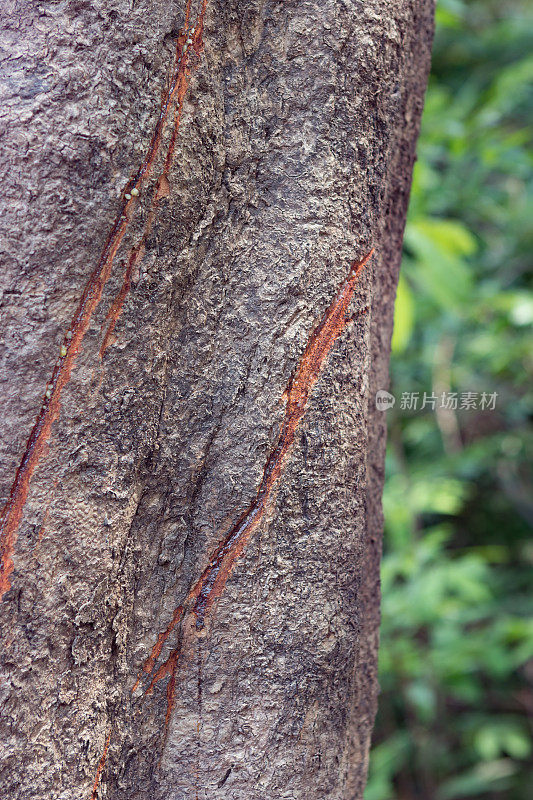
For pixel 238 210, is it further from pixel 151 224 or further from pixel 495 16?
pixel 495 16

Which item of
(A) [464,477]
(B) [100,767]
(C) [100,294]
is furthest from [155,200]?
(A) [464,477]

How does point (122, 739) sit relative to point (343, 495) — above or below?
below

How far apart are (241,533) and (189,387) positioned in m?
0.13

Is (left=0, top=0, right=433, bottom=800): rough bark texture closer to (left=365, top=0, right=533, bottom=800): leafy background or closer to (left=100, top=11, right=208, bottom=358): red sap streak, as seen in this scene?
(left=100, top=11, right=208, bottom=358): red sap streak

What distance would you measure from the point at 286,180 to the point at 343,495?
0.87 ft

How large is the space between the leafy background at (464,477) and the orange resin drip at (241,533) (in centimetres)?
71

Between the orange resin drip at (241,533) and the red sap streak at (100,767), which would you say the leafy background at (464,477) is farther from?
the red sap streak at (100,767)

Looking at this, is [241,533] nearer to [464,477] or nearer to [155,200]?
[155,200]

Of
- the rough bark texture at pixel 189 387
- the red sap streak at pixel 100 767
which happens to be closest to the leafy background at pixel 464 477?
the rough bark texture at pixel 189 387

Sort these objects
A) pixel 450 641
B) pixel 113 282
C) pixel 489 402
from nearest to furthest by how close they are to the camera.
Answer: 1. pixel 113 282
2. pixel 450 641
3. pixel 489 402

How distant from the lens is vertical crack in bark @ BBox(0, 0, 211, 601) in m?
0.49

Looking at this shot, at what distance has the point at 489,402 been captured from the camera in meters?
2.07

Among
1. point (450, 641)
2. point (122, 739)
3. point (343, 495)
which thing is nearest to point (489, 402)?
point (450, 641)

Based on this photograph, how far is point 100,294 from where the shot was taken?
0.51 meters
